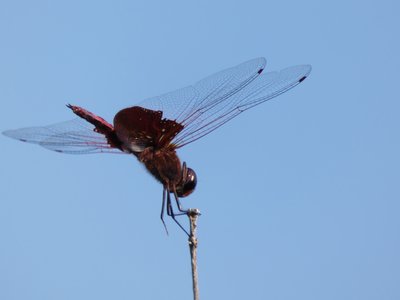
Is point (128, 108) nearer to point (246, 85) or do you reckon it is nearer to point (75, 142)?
point (75, 142)

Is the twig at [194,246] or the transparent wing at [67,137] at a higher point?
the transparent wing at [67,137]

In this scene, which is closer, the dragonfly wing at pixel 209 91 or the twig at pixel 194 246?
the twig at pixel 194 246

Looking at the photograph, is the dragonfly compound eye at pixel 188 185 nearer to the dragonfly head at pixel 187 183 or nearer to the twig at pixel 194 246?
the dragonfly head at pixel 187 183

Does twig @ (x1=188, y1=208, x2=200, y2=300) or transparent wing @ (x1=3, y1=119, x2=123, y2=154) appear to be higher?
transparent wing @ (x1=3, y1=119, x2=123, y2=154)

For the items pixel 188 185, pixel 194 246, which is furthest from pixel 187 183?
pixel 194 246

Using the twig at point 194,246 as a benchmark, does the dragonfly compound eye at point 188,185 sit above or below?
→ above

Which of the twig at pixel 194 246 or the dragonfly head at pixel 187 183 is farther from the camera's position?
the dragonfly head at pixel 187 183

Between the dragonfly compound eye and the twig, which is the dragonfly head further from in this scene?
the twig

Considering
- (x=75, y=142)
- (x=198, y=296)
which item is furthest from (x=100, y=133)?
(x=198, y=296)
